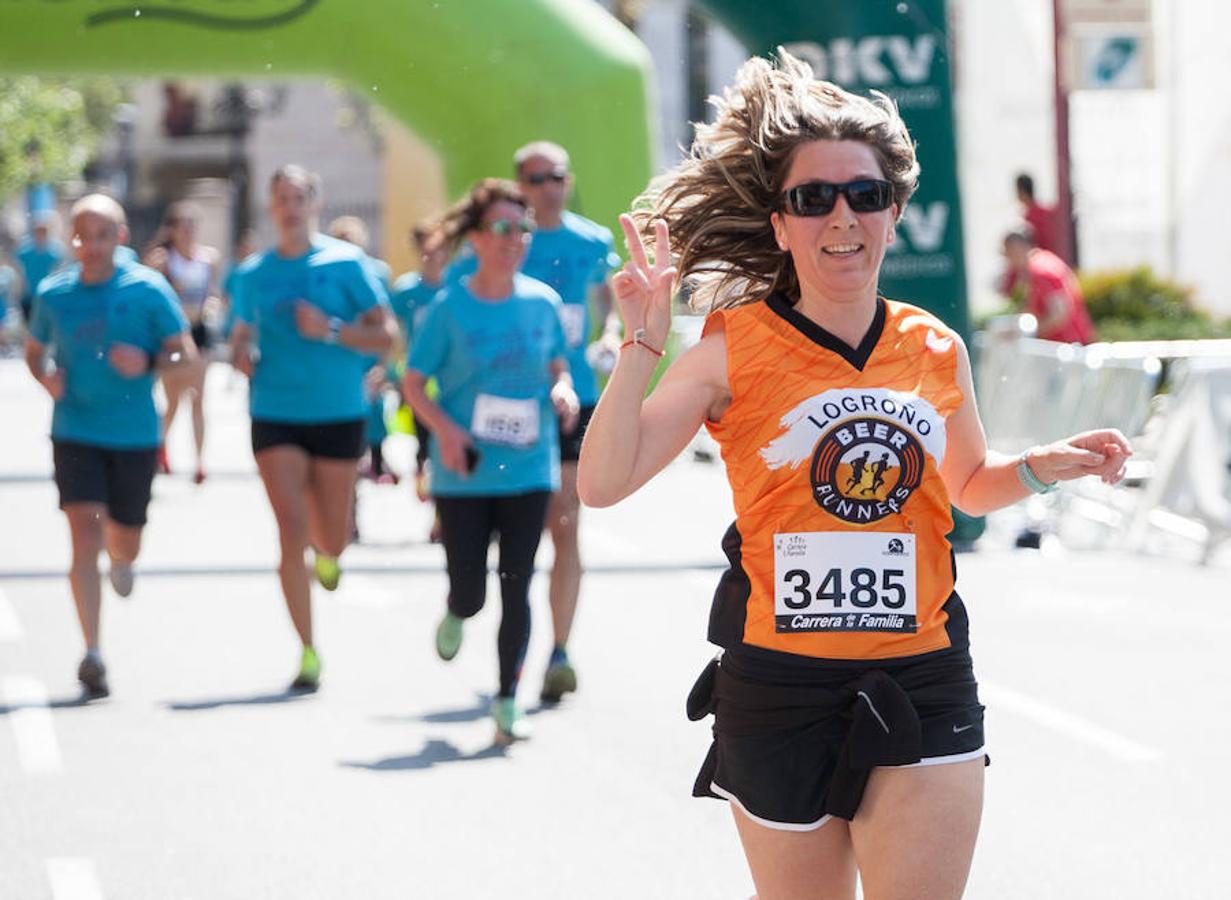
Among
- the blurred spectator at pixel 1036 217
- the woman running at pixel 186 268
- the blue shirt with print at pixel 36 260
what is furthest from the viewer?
the blue shirt with print at pixel 36 260

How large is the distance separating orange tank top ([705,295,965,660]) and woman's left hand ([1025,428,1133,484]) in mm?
195

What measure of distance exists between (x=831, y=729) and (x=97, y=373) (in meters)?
5.63

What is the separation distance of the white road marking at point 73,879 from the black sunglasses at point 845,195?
294 centimetres

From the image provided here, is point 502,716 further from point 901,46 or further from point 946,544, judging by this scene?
point 901,46

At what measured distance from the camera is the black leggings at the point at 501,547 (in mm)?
7930

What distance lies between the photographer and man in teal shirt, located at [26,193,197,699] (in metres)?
8.89

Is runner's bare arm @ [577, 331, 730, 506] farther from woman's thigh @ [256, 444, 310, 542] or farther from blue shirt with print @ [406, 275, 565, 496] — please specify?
woman's thigh @ [256, 444, 310, 542]

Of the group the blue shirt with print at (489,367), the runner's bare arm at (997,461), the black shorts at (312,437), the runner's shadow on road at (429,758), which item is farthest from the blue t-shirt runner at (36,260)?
the runner's bare arm at (997,461)

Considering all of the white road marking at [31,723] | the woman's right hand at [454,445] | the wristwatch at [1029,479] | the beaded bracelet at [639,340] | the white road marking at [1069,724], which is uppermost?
the beaded bracelet at [639,340]

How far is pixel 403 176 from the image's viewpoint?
42875 millimetres

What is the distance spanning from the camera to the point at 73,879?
19.9ft

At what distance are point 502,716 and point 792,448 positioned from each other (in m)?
4.17

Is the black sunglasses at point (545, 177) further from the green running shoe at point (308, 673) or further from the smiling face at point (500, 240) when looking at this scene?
the green running shoe at point (308, 673)

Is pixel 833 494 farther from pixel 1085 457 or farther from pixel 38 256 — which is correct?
pixel 38 256
